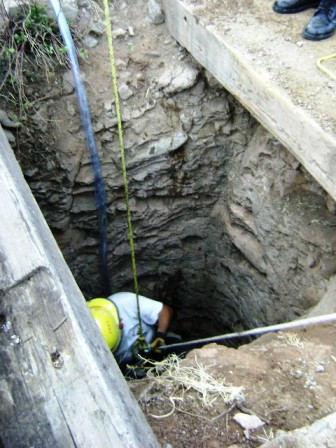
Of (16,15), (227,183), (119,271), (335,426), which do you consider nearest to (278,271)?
(227,183)

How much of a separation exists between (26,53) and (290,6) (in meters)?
1.80

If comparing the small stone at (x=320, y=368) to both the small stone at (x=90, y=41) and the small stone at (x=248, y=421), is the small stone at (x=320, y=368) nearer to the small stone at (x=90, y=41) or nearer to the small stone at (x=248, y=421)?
the small stone at (x=248, y=421)

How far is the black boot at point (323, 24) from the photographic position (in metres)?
2.96

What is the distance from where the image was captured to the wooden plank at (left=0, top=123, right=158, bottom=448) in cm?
145

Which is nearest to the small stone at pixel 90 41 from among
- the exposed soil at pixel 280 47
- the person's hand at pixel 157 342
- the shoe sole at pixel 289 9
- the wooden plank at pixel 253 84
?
the wooden plank at pixel 253 84

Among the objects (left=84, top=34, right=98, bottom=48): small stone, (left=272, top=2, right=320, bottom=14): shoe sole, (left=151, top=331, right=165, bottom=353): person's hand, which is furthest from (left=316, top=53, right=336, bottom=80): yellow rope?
(left=151, top=331, right=165, bottom=353): person's hand

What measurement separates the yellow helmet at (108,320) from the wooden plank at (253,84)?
167 centimetres

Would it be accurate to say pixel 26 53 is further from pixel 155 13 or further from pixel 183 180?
pixel 183 180

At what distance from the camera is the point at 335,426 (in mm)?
1658

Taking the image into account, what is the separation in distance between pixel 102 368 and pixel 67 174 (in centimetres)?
218

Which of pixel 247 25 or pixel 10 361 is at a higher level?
pixel 247 25

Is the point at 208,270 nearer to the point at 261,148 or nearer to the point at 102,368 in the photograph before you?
the point at 261,148

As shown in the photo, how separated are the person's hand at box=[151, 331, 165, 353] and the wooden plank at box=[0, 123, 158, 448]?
80.0 inches

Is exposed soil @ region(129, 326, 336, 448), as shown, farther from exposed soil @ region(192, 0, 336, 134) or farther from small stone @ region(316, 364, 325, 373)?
exposed soil @ region(192, 0, 336, 134)
